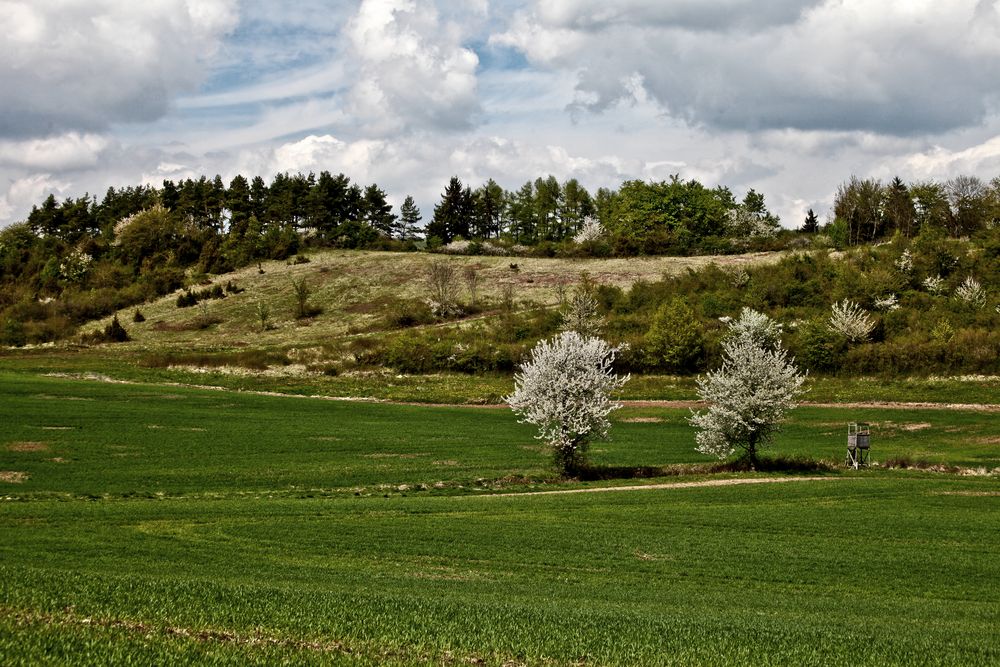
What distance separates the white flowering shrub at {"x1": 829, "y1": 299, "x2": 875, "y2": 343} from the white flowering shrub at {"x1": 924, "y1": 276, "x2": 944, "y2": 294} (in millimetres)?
14359

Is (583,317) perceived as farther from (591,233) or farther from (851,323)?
(591,233)

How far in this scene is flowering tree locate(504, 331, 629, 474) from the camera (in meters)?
44.1

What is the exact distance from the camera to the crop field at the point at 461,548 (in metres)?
13.8

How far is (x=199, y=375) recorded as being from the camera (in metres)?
83.2

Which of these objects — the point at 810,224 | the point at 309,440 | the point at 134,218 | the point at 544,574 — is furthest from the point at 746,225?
the point at 544,574

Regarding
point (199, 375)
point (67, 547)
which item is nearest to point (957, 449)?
point (67, 547)

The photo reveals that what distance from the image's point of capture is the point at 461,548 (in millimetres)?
26531

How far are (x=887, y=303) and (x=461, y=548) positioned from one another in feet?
262

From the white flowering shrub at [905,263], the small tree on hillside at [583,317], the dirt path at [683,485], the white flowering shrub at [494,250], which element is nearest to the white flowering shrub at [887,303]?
the white flowering shrub at [905,263]

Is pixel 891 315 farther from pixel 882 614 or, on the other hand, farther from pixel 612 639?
pixel 612 639

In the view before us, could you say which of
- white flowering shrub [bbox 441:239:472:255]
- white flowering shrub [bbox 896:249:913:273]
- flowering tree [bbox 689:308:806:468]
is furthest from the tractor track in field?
white flowering shrub [bbox 441:239:472:255]

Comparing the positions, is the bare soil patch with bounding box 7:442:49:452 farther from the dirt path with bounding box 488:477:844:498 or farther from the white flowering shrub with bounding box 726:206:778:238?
the white flowering shrub with bounding box 726:206:778:238

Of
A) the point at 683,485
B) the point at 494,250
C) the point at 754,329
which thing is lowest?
the point at 683,485

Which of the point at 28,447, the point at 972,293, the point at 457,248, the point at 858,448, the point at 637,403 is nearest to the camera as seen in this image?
the point at 28,447
